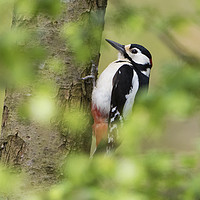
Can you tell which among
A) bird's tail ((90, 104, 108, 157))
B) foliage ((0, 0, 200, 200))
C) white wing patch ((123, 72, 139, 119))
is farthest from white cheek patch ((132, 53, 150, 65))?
foliage ((0, 0, 200, 200))

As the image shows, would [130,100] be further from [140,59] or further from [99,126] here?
[140,59]

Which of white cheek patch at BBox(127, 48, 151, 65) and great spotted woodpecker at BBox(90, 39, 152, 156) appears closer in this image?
great spotted woodpecker at BBox(90, 39, 152, 156)

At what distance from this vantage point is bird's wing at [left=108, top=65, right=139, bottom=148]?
2.94m

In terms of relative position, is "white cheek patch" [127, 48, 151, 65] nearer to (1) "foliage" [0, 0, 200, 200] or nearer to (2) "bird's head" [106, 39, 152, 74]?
(2) "bird's head" [106, 39, 152, 74]

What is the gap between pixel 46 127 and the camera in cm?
235

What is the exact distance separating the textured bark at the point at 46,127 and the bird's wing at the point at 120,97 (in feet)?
1.71

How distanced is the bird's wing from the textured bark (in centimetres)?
52

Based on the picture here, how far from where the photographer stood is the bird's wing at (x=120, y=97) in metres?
2.94

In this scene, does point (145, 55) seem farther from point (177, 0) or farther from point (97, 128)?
point (177, 0)

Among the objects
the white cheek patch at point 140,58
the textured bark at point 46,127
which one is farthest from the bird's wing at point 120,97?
the textured bark at point 46,127

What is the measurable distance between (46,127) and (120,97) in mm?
764

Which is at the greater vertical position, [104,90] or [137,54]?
[137,54]

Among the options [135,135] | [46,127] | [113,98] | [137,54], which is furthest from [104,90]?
[135,135]

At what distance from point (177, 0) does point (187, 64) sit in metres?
5.55
